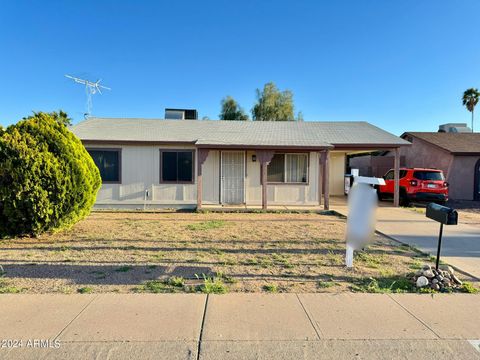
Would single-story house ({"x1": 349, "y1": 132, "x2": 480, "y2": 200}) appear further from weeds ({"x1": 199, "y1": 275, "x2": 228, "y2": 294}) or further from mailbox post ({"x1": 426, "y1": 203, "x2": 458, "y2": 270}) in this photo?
weeds ({"x1": 199, "y1": 275, "x2": 228, "y2": 294})

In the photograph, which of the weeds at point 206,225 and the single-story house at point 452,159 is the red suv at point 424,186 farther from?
the weeds at point 206,225

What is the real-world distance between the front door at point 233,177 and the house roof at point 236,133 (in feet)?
2.76

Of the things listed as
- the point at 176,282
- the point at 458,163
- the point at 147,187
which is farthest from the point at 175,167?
the point at 458,163

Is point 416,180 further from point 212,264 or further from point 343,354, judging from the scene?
point 343,354

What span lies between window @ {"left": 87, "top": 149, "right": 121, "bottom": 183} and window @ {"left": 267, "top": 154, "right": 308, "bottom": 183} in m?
6.23

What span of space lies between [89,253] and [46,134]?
10.2 feet

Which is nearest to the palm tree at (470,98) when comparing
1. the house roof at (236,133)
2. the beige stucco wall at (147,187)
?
the house roof at (236,133)

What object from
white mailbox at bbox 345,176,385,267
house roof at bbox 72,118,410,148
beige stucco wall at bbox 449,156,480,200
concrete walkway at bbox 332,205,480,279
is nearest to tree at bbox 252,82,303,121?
house roof at bbox 72,118,410,148

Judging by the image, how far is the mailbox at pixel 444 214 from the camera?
4793mm

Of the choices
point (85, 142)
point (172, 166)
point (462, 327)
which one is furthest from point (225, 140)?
point (462, 327)

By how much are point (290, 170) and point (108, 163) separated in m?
7.49

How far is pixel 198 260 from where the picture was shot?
585 cm

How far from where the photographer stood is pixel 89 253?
6.28 metres

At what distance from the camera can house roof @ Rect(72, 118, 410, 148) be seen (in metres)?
12.8
